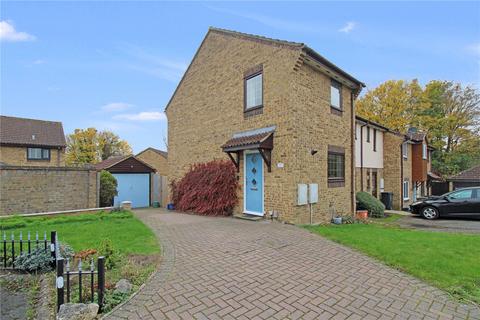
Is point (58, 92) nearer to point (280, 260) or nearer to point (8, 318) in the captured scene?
point (8, 318)

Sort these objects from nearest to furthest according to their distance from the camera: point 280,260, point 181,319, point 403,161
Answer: point 181,319 → point 280,260 → point 403,161

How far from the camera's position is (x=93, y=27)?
990 centimetres

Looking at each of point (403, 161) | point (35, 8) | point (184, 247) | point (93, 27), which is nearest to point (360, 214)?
point (403, 161)

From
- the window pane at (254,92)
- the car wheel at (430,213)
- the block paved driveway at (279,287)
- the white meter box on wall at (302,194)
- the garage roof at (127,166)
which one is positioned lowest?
the car wheel at (430,213)

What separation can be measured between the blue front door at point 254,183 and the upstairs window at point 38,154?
23776mm

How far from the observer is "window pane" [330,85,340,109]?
37.6 ft

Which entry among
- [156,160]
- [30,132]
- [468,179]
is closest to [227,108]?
[156,160]

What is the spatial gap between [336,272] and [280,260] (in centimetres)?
110

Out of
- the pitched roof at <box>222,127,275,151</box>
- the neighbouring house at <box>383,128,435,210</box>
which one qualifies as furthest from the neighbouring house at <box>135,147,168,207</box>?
the neighbouring house at <box>383,128,435,210</box>

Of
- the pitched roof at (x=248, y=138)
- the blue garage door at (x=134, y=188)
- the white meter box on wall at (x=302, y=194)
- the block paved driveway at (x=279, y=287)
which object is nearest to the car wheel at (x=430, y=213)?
the white meter box on wall at (x=302, y=194)

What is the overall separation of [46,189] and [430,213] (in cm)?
1961

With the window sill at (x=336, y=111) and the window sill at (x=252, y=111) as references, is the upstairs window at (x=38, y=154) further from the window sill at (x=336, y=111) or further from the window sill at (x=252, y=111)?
the window sill at (x=336, y=111)

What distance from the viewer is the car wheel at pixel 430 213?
13648mm

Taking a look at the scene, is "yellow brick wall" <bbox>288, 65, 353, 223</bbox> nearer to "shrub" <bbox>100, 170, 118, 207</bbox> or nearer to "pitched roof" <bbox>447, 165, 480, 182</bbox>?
"shrub" <bbox>100, 170, 118, 207</bbox>
